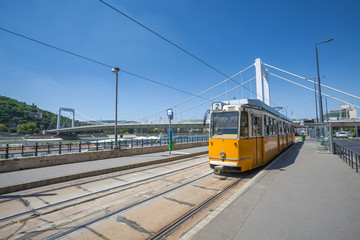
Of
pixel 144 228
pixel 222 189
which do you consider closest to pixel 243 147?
pixel 222 189

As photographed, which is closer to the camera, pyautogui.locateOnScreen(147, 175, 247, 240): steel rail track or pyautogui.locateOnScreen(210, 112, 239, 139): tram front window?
pyautogui.locateOnScreen(147, 175, 247, 240): steel rail track

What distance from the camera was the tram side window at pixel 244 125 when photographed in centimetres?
692

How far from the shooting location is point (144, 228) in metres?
3.60

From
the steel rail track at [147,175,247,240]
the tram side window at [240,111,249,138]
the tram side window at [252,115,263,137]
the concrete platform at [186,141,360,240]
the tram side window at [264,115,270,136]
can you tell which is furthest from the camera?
the tram side window at [264,115,270,136]

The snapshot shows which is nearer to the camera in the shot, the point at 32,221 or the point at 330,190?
the point at 32,221

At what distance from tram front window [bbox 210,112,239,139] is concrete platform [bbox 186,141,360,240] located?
193 centimetres

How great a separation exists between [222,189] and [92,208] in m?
3.64

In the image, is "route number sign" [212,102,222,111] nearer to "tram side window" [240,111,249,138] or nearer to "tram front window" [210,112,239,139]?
"tram front window" [210,112,239,139]

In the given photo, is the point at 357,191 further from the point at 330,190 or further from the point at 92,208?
the point at 92,208

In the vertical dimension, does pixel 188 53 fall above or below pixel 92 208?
above

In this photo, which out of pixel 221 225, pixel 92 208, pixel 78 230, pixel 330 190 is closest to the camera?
pixel 221 225

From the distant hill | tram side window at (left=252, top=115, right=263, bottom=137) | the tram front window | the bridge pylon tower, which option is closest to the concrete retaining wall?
the tram front window

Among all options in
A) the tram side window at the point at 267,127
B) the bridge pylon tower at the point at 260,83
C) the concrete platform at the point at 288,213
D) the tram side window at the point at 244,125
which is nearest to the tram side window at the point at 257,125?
the tram side window at the point at 244,125

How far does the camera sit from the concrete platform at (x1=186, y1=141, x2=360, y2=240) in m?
3.02
